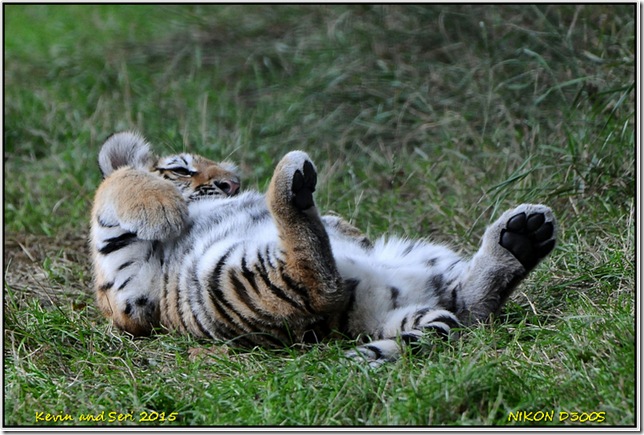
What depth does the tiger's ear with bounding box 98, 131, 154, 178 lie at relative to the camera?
525 centimetres

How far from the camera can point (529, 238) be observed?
4.22 meters

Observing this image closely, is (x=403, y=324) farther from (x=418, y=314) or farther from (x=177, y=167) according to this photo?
(x=177, y=167)

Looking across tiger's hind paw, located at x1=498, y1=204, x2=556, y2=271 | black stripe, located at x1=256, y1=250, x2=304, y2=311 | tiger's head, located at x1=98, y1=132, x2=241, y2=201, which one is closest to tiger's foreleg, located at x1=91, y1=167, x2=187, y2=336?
Answer: tiger's head, located at x1=98, y1=132, x2=241, y2=201

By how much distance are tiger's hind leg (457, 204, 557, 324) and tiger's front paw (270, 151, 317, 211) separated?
807mm

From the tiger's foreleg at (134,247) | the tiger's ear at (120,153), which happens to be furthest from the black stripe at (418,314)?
the tiger's ear at (120,153)

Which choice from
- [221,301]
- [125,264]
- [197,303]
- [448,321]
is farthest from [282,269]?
[125,264]

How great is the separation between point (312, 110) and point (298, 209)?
10.4 feet

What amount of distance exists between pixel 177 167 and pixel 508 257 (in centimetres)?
189

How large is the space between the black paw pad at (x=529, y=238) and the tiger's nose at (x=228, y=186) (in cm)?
153

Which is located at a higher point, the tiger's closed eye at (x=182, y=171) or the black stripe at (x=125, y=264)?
the tiger's closed eye at (x=182, y=171)

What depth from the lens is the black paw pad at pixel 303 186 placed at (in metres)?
4.04

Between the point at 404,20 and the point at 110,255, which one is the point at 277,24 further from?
the point at 110,255

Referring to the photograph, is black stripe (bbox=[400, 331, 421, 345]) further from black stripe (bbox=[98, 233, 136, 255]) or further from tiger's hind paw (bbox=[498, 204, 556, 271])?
black stripe (bbox=[98, 233, 136, 255])

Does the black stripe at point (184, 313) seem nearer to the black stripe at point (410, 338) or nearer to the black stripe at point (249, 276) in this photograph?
the black stripe at point (249, 276)
